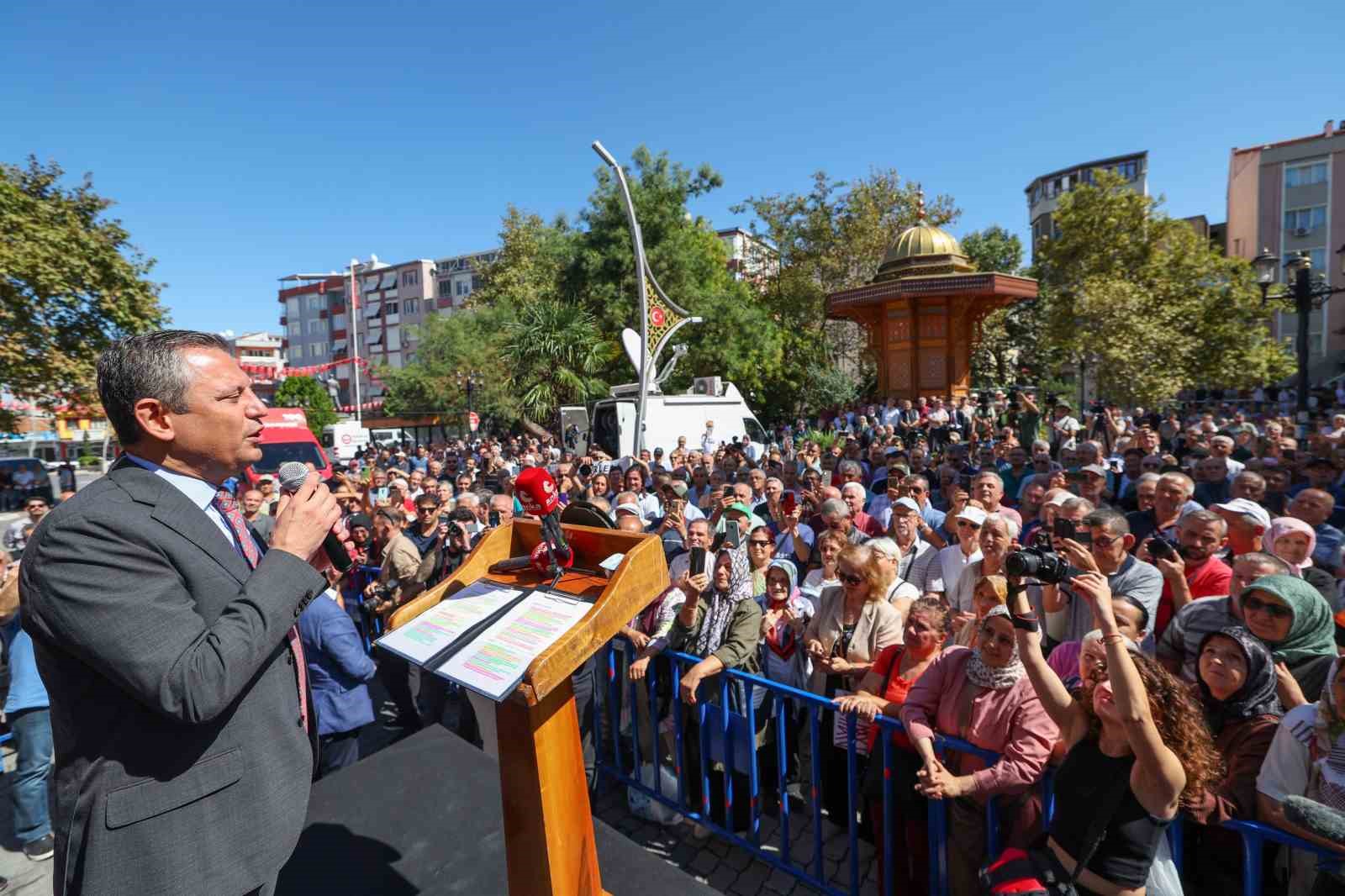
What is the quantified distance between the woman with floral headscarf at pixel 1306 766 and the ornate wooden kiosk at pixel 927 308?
705 inches

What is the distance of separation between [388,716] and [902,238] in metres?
19.8

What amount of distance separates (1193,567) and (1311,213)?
4467 centimetres

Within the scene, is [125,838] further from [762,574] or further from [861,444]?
[861,444]

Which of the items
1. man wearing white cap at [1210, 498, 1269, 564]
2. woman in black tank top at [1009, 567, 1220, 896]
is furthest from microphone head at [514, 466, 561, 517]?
man wearing white cap at [1210, 498, 1269, 564]

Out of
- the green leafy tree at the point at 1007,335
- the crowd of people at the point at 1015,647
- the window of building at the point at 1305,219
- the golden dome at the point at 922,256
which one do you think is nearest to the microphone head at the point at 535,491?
the crowd of people at the point at 1015,647

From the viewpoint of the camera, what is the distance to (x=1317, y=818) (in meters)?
2.02

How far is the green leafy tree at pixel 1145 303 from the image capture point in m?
17.0

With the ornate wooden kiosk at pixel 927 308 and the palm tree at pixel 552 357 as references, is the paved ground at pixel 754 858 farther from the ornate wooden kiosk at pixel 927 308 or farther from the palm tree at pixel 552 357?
the palm tree at pixel 552 357

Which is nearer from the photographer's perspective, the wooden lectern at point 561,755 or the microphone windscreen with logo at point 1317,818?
the wooden lectern at point 561,755

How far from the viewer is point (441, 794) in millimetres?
2754

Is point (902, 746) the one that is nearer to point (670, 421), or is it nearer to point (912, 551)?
point (912, 551)

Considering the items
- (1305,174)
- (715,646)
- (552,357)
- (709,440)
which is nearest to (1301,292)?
(709,440)

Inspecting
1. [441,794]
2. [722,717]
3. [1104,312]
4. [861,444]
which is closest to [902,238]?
[1104,312]

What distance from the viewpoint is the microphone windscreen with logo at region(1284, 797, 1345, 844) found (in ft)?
6.53
